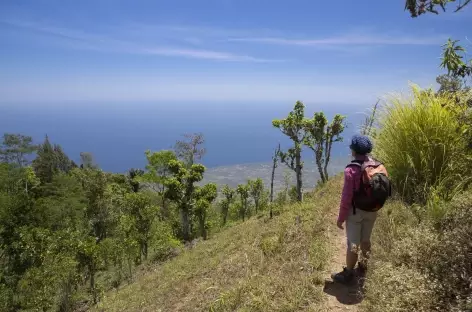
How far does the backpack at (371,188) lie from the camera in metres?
4.45

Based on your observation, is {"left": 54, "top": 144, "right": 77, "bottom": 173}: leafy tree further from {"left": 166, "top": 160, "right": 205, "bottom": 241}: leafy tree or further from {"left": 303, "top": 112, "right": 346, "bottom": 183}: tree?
{"left": 303, "top": 112, "right": 346, "bottom": 183}: tree

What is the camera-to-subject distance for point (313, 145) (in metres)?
22.0

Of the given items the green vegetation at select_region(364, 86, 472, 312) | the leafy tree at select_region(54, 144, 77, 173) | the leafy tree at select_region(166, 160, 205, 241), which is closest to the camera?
the green vegetation at select_region(364, 86, 472, 312)

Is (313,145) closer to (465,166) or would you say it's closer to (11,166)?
(465,166)

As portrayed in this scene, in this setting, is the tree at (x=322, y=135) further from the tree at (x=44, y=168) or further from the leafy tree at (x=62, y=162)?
the leafy tree at (x=62, y=162)

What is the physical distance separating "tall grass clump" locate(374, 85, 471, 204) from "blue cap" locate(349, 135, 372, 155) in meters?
1.52

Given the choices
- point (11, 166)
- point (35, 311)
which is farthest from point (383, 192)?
point (11, 166)

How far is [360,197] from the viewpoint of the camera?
457cm

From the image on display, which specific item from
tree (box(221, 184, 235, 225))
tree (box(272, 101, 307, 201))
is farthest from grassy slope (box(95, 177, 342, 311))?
tree (box(221, 184, 235, 225))

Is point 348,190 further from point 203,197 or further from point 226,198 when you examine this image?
point 226,198

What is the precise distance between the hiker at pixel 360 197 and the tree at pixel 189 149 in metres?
33.0

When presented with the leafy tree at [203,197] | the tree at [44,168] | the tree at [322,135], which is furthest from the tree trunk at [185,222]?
the tree at [44,168]

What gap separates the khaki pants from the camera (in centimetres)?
468

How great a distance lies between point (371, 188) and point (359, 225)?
60 cm
